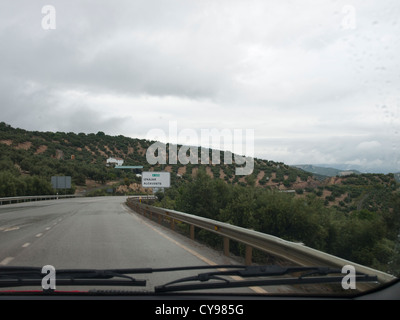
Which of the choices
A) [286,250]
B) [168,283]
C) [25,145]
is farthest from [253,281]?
[25,145]

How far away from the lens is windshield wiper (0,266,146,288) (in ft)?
14.0

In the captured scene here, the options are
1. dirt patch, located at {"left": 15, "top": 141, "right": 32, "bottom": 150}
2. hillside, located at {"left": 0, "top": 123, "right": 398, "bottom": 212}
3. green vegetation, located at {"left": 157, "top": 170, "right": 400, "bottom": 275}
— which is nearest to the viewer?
green vegetation, located at {"left": 157, "top": 170, "right": 400, "bottom": 275}

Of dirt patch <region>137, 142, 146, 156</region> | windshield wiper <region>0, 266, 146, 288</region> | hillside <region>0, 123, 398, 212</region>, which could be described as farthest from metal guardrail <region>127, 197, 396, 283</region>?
dirt patch <region>137, 142, 146, 156</region>

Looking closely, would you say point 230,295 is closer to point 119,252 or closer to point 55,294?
point 55,294

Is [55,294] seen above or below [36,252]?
above

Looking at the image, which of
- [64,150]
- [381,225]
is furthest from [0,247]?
[64,150]

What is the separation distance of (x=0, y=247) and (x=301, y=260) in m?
8.74

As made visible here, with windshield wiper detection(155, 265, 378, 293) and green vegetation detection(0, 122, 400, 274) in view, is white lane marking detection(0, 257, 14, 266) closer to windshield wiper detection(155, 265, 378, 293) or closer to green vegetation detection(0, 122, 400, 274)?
windshield wiper detection(155, 265, 378, 293)

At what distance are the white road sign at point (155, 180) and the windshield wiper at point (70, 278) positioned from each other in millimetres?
32133

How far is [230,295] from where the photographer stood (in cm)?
416

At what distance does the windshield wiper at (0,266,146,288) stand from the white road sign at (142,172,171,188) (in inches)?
1265

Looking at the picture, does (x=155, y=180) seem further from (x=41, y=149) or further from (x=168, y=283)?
(x=41, y=149)

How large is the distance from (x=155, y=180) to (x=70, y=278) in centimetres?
3258

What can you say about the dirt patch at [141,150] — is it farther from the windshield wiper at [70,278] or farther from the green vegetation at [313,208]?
the windshield wiper at [70,278]
